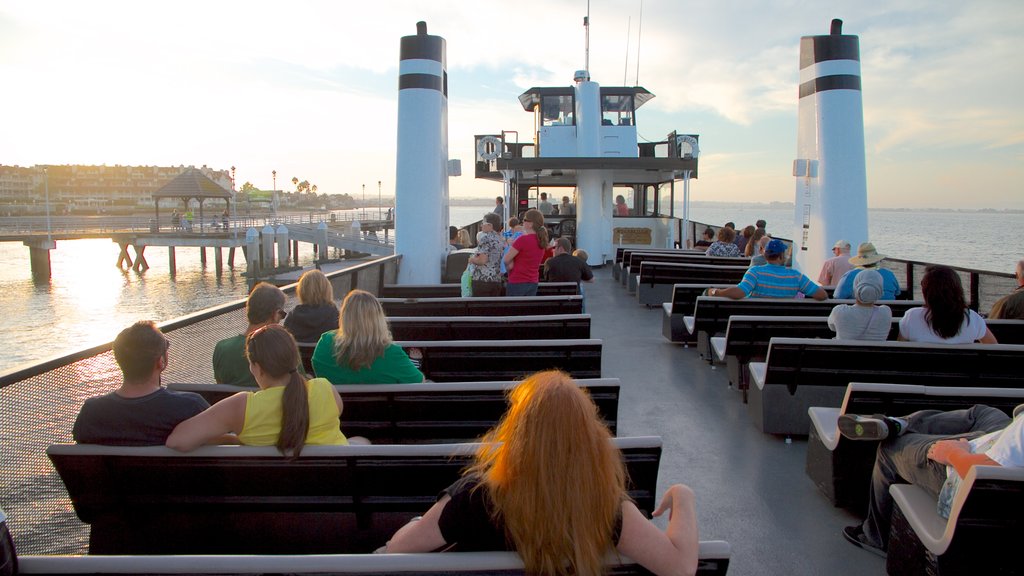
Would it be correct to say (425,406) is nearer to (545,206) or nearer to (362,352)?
(362,352)

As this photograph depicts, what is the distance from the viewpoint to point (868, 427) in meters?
3.30

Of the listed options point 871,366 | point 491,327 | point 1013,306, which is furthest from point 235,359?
point 1013,306

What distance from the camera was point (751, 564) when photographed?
11.7ft

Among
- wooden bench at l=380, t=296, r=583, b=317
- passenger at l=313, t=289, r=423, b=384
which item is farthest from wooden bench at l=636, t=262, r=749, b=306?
passenger at l=313, t=289, r=423, b=384

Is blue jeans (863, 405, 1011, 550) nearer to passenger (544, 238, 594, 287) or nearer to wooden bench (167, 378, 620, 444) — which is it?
wooden bench (167, 378, 620, 444)

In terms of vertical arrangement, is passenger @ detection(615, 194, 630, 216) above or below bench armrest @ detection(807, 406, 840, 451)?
above

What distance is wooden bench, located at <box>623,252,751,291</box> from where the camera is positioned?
11.6 meters

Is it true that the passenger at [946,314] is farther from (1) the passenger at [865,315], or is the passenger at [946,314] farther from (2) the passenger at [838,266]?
(2) the passenger at [838,266]

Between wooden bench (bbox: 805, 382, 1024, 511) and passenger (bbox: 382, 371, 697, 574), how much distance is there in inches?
84.5

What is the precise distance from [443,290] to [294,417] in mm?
6618

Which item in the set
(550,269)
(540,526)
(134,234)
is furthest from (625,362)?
(134,234)

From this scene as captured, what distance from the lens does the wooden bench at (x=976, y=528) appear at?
261 cm

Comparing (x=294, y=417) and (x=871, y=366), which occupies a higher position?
(x=294, y=417)

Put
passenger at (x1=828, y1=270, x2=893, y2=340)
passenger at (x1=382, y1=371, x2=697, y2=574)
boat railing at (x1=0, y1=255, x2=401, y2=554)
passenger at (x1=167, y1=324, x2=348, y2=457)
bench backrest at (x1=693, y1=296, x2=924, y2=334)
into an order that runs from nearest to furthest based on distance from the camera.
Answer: passenger at (x1=382, y1=371, x2=697, y2=574)
passenger at (x1=167, y1=324, x2=348, y2=457)
boat railing at (x1=0, y1=255, x2=401, y2=554)
passenger at (x1=828, y1=270, x2=893, y2=340)
bench backrest at (x1=693, y1=296, x2=924, y2=334)
